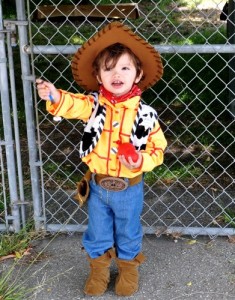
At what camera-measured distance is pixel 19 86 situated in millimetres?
7012

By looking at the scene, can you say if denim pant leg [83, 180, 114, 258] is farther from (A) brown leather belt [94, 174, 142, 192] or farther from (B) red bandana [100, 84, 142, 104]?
(B) red bandana [100, 84, 142, 104]

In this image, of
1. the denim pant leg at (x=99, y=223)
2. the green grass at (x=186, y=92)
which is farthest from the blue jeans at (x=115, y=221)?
the green grass at (x=186, y=92)

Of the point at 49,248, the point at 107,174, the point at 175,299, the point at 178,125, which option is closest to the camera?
the point at 107,174

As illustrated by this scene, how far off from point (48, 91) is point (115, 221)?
80 cm

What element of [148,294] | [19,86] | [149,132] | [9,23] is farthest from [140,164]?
[19,86]

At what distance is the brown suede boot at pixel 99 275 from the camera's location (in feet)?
10.0

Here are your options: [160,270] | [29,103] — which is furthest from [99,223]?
[29,103]

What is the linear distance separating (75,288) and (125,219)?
0.59 meters

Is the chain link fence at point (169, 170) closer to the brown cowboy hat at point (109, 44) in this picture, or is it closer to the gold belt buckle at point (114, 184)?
the brown cowboy hat at point (109, 44)

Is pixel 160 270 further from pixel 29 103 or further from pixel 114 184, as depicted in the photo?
Answer: pixel 29 103

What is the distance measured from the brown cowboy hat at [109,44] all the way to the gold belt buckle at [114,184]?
19.6 inches

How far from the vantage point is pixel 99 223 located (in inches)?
117

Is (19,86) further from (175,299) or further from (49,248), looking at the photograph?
(175,299)

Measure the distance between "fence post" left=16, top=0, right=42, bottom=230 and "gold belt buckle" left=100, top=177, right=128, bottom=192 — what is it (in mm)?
768
